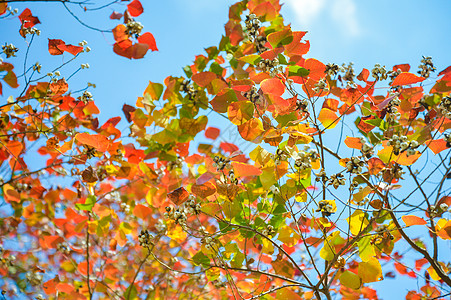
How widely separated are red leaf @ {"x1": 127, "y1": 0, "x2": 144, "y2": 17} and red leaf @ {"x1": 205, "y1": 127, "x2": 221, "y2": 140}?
2.68 feet

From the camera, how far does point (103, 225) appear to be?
7.10ft

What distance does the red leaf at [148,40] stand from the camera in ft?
6.38

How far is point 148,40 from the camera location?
6.41 ft

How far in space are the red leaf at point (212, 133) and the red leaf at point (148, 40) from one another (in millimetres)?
621

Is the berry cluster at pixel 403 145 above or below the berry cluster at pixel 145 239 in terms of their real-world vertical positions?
above

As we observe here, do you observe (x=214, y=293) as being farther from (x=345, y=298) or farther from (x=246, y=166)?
(x=246, y=166)

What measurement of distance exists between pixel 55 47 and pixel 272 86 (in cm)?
123

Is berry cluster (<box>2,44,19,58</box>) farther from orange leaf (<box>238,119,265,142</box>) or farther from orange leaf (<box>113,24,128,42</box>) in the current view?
orange leaf (<box>238,119,265,142</box>)

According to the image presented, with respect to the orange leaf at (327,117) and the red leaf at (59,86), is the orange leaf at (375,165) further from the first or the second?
the red leaf at (59,86)

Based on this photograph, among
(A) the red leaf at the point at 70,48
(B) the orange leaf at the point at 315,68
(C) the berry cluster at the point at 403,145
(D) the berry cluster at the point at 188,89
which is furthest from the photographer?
(D) the berry cluster at the point at 188,89

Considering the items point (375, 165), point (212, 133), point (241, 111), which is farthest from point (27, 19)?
point (375, 165)

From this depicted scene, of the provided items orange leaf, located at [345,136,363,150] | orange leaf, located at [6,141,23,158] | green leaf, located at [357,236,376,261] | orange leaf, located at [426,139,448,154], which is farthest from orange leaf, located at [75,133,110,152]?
orange leaf, located at [426,139,448,154]

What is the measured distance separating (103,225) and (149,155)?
0.53 metres

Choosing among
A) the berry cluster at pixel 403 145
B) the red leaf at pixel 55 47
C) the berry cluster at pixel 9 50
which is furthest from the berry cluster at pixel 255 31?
the berry cluster at pixel 9 50
